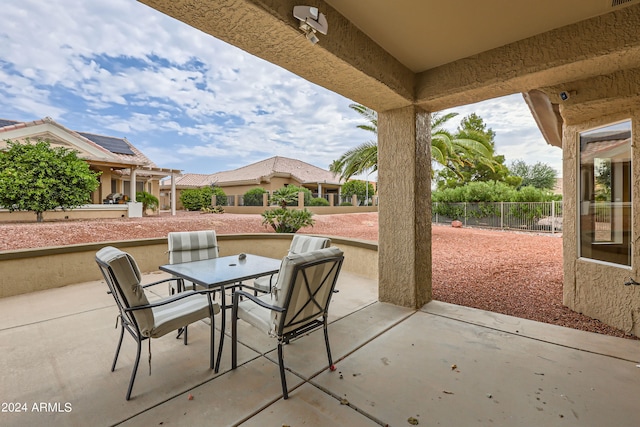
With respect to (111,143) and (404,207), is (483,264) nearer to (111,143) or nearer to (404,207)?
(404,207)

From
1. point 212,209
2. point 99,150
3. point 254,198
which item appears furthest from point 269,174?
point 99,150

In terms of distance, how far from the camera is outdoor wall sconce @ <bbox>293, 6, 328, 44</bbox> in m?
2.08

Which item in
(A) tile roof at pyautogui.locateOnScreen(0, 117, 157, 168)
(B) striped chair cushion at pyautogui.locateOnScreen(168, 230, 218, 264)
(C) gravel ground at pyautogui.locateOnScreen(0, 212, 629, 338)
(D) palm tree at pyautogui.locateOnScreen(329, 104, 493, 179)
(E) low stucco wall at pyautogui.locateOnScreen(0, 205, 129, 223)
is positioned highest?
(A) tile roof at pyautogui.locateOnScreen(0, 117, 157, 168)

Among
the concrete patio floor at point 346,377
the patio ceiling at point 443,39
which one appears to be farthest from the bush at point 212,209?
the patio ceiling at point 443,39

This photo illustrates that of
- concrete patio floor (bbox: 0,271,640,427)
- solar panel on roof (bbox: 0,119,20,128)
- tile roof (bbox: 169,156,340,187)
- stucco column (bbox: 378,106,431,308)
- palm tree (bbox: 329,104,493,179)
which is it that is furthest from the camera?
tile roof (bbox: 169,156,340,187)

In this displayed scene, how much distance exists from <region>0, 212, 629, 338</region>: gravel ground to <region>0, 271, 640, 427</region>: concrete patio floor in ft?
2.28

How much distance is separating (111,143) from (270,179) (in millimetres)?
10328

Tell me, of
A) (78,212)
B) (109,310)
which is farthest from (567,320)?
(78,212)

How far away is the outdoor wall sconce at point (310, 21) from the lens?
208 centimetres

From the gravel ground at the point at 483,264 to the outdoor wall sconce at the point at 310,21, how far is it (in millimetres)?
4208

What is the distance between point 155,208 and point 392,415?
17880 millimetres

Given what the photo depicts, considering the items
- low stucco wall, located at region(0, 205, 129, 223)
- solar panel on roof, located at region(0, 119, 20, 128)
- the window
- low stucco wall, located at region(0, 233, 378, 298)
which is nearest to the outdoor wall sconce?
the window

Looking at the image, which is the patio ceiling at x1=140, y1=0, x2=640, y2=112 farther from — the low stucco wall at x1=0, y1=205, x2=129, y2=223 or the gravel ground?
the low stucco wall at x1=0, y1=205, x2=129, y2=223

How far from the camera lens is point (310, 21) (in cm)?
211
